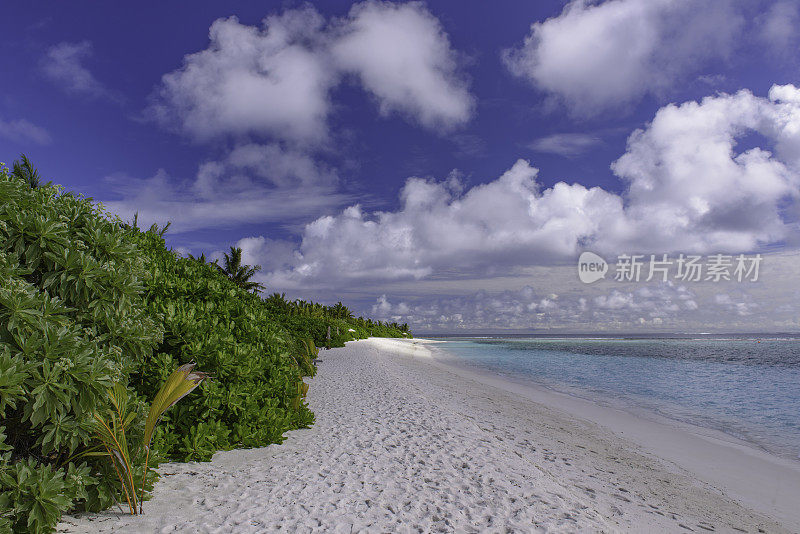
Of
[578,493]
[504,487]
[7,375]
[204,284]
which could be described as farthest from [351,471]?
[7,375]

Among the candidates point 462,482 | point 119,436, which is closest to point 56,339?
point 119,436

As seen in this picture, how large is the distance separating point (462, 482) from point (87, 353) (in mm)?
4135

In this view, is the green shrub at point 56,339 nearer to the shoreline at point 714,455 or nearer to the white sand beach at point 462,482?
the white sand beach at point 462,482

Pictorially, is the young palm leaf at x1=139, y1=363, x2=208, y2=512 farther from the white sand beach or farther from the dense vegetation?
the white sand beach

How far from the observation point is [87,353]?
318 cm

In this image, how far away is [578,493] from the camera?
17.1ft

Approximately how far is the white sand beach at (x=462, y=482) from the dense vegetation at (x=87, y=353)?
0.47 m

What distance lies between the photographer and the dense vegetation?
2.96 metres

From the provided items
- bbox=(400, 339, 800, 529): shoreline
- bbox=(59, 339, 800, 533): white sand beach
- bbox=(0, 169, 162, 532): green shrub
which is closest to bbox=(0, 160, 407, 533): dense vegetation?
bbox=(0, 169, 162, 532): green shrub

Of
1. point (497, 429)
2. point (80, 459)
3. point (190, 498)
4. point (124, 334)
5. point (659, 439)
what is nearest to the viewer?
point (80, 459)

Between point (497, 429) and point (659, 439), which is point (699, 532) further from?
point (659, 439)

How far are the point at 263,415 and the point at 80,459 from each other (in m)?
2.72

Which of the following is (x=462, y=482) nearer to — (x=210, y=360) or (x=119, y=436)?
(x=210, y=360)

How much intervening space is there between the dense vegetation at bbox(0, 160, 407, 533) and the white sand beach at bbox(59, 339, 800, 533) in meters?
0.47
